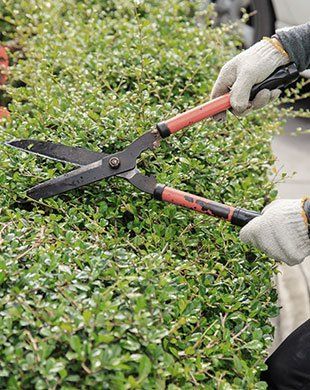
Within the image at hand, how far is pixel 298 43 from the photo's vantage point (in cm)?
267

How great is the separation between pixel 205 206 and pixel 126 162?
32 centimetres

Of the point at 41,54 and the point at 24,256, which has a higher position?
the point at 41,54

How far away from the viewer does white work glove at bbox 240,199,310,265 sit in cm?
227

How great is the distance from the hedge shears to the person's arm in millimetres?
75

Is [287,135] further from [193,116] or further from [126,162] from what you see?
[126,162]

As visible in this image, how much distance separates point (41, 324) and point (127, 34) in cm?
200

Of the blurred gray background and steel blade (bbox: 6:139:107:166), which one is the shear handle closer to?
steel blade (bbox: 6:139:107:166)

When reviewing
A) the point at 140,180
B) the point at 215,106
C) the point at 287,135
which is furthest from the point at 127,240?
the point at 287,135

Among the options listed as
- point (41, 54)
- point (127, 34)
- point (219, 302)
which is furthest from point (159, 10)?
point (219, 302)

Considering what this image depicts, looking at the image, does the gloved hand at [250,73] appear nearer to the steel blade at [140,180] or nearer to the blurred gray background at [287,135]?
the steel blade at [140,180]

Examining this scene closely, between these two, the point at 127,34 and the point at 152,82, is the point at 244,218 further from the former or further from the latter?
the point at 127,34

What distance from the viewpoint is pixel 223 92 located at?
2.78 m

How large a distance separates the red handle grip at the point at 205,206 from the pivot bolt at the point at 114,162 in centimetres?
16

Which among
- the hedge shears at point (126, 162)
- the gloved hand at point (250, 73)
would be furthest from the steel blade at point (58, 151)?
the gloved hand at point (250, 73)
